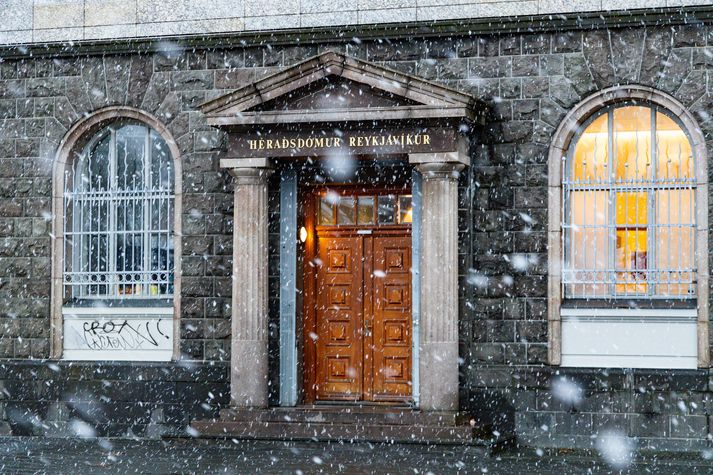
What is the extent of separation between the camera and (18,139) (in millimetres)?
18391

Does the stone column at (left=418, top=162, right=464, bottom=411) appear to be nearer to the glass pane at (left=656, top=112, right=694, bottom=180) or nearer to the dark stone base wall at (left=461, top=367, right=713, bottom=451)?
the dark stone base wall at (left=461, top=367, right=713, bottom=451)

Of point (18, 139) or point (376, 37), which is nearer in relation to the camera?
point (376, 37)

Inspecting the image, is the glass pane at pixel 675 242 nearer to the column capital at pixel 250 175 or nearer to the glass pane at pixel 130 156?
the column capital at pixel 250 175

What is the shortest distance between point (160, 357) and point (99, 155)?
9.57 feet

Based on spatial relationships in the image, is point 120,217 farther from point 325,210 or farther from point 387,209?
point 387,209

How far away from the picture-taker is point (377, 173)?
17312mm

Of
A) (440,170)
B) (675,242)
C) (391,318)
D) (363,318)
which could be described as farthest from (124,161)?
(675,242)

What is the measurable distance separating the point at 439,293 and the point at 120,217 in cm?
475

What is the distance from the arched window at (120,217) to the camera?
710 inches

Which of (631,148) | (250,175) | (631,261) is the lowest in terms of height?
(631,261)

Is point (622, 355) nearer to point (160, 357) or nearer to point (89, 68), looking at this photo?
point (160, 357)

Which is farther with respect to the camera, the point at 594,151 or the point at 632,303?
the point at 594,151

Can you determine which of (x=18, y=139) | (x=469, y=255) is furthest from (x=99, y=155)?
(x=469, y=255)

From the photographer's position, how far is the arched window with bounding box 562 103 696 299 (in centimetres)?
1622
